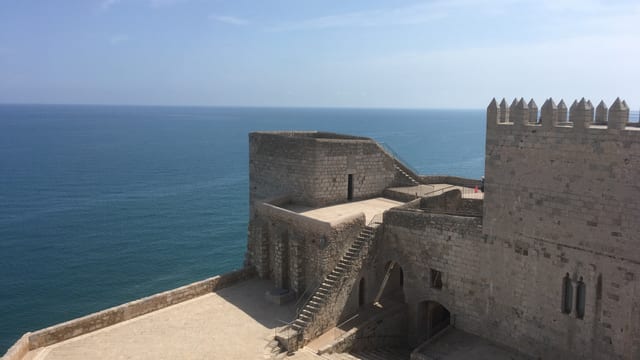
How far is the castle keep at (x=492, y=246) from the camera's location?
583 inches

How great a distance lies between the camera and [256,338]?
17.8m

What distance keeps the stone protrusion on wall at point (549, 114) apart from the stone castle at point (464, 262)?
42 mm

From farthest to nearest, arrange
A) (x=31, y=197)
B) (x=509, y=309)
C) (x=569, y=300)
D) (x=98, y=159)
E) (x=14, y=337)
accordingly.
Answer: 1. (x=98, y=159)
2. (x=31, y=197)
3. (x=14, y=337)
4. (x=509, y=309)
5. (x=569, y=300)

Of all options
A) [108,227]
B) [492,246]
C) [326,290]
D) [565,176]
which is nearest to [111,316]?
[326,290]

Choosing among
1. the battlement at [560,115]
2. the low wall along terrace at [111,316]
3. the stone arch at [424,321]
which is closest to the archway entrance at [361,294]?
the stone arch at [424,321]

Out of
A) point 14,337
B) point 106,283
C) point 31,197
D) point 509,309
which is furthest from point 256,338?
point 31,197

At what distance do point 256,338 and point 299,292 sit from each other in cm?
348

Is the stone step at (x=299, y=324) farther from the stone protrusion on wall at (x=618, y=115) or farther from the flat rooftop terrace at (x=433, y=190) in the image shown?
the stone protrusion on wall at (x=618, y=115)

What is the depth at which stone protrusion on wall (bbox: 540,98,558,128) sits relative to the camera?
1574cm

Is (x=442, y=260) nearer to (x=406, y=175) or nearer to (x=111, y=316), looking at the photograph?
(x=406, y=175)

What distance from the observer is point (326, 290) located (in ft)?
→ 62.4

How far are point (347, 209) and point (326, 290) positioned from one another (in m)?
5.48

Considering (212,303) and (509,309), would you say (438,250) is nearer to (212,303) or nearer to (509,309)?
(509,309)

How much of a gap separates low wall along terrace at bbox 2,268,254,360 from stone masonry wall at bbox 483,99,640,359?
11557 mm
